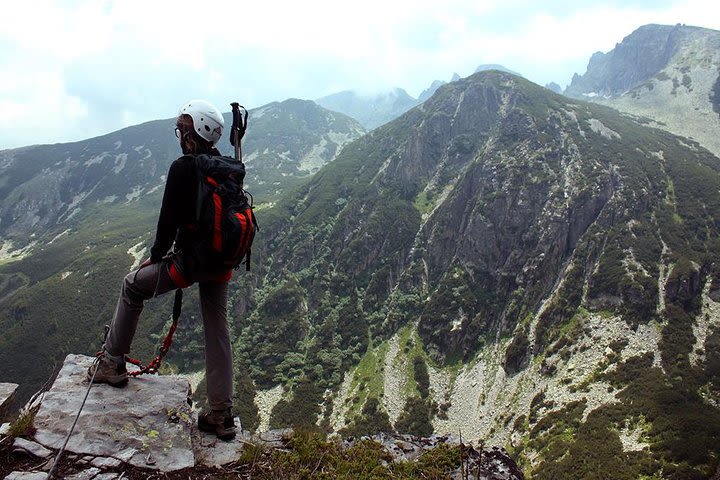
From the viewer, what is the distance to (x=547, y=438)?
57.4 metres

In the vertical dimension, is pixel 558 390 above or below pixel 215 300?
below

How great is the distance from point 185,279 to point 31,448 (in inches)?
99.6

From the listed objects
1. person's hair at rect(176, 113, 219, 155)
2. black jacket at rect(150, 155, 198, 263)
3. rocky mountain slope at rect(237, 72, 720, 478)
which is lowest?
rocky mountain slope at rect(237, 72, 720, 478)

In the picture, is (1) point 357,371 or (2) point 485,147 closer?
(1) point 357,371

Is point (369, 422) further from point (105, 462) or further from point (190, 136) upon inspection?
point (190, 136)

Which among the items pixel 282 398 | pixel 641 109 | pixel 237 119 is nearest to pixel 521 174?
pixel 282 398

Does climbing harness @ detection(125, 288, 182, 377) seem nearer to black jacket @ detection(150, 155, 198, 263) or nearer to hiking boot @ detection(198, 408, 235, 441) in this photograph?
black jacket @ detection(150, 155, 198, 263)

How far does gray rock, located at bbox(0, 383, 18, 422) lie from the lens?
632 cm

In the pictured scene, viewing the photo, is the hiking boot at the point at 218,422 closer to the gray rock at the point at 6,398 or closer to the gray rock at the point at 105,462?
the gray rock at the point at 105,462

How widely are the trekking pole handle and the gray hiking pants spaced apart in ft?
6.85

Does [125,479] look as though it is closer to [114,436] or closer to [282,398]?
[114,436]

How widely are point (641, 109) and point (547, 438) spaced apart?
189781mm

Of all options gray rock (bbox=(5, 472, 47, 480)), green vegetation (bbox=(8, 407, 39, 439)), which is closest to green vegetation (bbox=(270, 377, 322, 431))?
green vegetation (bbox=(8, 407, 39, 439))

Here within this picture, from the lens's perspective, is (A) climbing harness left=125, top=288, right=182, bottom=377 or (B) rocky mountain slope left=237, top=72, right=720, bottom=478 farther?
(B) rocky mountain slope left=237, top=72, right=720, bottom=478
